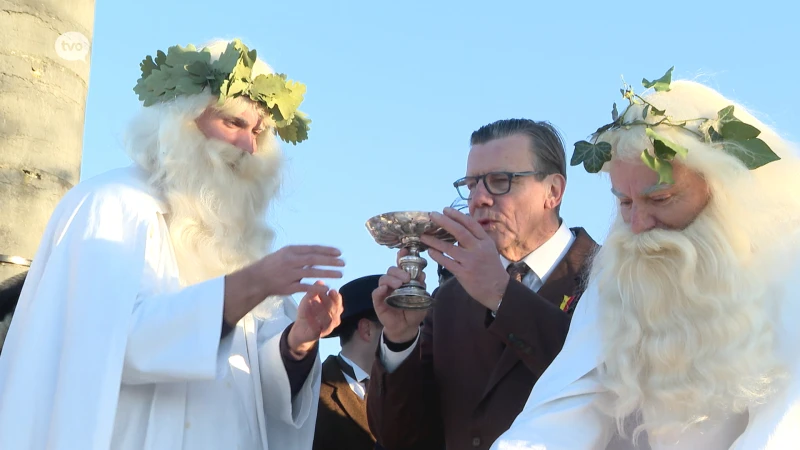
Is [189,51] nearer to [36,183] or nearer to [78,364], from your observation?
[36,183]

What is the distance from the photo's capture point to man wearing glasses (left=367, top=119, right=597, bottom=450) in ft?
15.1

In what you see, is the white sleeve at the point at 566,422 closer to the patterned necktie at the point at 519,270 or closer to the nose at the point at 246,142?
the patterned necktie at the point at 519,270

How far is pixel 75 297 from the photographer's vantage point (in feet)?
16.0

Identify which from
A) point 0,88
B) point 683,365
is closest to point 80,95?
point 0,88

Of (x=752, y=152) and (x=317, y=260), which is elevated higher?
(x=752, y=152)

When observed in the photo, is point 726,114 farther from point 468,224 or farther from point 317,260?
point 317,260

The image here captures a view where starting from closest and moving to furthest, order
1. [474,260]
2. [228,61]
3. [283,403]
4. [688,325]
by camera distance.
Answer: [688,325] → [474,260] → [283,403] → [228,61]

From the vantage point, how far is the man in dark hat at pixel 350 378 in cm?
618

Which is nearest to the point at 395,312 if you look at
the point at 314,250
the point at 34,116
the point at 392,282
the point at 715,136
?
the point at 392,282

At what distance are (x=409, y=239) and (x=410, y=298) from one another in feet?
0.95

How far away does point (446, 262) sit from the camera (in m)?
4.71

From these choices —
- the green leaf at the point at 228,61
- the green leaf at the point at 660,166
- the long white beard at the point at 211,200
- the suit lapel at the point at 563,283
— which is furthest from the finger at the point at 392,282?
the green leaf at the point at 228,61

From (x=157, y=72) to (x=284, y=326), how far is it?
152cm

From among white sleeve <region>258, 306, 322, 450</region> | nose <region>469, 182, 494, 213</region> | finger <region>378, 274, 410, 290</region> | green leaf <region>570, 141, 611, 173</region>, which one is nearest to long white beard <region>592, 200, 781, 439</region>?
green leaf <region>570, 141, 611, 173</region>
